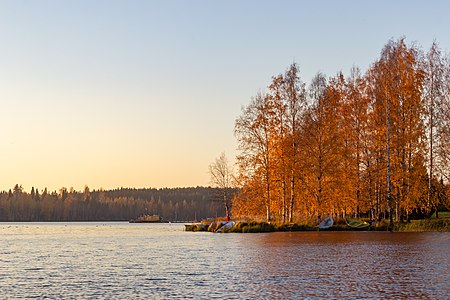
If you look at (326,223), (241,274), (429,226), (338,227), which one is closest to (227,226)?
(326,223)

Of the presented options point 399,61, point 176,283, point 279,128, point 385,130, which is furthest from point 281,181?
point 176,283

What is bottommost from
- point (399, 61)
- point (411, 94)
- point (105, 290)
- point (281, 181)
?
point (105, 290)

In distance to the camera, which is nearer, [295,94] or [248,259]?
→ [248,259]

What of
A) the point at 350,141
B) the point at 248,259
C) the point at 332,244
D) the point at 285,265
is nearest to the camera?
the point at 285,265

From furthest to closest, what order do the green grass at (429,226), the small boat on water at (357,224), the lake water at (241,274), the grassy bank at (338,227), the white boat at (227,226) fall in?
the white boat at (227,226) → the small boat on water at (357,224) → the grassy bank at (338,227) → the green grass at (429,226) → the lake water at (241,274)

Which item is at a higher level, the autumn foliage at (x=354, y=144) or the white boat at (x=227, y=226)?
the autumn foliage at (x=354, y=144)

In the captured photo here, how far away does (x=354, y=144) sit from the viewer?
69125 mm

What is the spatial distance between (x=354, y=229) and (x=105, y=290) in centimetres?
4796

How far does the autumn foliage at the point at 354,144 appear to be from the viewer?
62.8 m

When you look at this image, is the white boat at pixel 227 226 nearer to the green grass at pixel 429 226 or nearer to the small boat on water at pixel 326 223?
the small boat on water at pixel 326 223

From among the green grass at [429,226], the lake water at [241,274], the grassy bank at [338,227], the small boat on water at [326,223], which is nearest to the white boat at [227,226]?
the grassy bank at [338,227]

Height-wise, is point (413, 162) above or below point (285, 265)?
above

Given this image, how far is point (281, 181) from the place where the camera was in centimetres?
7075

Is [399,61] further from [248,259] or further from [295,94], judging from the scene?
[248,259]
